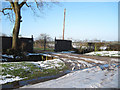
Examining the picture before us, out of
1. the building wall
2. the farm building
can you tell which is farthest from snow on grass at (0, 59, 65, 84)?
the building wall

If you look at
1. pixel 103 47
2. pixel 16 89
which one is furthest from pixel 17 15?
pixel 103 47

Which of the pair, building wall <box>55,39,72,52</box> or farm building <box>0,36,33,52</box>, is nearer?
farm building <box>0,36,33,52</box>

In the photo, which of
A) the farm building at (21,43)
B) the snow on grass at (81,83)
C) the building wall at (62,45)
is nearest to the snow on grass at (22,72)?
the snow on grass at (81,83)

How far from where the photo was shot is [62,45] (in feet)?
47.0

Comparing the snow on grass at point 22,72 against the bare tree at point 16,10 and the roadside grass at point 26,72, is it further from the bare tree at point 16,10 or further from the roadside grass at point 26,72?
the bare tree at point 16,10

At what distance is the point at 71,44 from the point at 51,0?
6911 mm

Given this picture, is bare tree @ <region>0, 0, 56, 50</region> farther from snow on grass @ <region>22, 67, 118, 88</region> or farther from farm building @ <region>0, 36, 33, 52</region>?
snow on grass @ <region>22, 67, 118, 88</region>

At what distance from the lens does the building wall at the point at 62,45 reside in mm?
13789

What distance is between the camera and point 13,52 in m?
8.15

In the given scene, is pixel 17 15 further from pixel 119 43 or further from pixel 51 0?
pixel 119 43

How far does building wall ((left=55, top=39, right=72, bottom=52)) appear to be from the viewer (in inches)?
543

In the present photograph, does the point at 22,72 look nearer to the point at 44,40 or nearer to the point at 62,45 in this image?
the point at 62,45

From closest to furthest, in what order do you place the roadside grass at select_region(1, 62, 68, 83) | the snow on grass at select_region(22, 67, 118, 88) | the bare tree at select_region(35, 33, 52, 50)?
1. the snow on grass at select_region(22, 67, 118, 88)
2. the roadside grass at select_region(1, 62, 68, 83)
3. the bare tree at select_region(35, 33, 52, 50)

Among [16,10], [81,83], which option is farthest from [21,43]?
[81,83]
